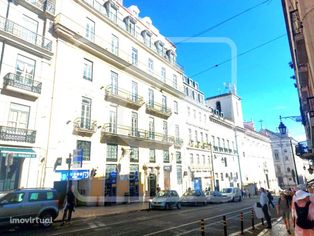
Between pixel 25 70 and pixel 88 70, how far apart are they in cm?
632

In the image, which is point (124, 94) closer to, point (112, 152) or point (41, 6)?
point (112, 152)

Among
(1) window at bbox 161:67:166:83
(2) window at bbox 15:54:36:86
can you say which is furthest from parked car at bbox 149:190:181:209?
(1) window at bbox 161:67:166:83

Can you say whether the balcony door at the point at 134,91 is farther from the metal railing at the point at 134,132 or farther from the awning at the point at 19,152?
the awning at the point at 19,152

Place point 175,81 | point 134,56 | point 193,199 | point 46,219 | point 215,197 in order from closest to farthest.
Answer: point 46,219 → point 193,199 → point 215,197 → point 134,56 → point 175,81

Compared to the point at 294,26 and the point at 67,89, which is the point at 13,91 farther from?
the point at 294,26

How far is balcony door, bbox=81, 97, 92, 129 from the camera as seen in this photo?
2250 cm

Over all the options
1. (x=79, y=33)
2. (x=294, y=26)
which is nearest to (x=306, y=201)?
(x=294, y=26)

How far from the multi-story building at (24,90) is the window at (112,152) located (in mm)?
6647

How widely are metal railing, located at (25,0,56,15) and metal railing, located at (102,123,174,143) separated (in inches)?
427

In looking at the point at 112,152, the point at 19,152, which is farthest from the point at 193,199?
the point at 19,152

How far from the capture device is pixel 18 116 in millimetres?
17906

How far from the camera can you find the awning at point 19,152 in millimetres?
16266

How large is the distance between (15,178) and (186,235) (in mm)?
13189

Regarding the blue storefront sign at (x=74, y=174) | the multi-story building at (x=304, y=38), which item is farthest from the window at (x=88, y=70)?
the multi-story building at (x=304, y=38)
